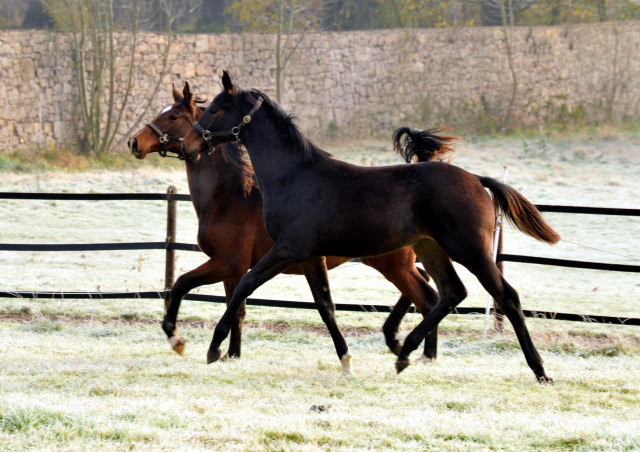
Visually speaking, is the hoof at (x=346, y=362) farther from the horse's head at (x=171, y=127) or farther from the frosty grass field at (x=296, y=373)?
the horse's head at (x=171, y=127)

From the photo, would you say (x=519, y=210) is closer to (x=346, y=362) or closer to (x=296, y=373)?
(x=346, y=362)

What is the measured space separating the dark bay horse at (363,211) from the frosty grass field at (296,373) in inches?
18.1

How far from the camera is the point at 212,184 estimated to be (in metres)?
6.82

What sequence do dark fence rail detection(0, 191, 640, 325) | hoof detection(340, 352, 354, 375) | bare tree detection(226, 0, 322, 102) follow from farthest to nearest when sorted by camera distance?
1. bare tree detection(226, 0, 322, 102)
2. dark fence rail detection(0, 191, 640, 325)
3. hoof detection(340, 352, 354, 375)

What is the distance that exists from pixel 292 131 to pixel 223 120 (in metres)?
0.49

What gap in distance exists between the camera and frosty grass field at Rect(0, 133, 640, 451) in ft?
14.4

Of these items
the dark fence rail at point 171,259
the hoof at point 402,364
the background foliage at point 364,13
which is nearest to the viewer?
the hoof at point 402,364

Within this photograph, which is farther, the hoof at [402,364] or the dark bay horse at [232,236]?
the dark bay horse at [232,236]

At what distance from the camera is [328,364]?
6391 millimetres

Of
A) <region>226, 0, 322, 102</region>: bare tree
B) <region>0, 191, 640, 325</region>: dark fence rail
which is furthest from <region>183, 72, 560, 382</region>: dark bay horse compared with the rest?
<region>226, 0, 322, 102</region>: bare tree

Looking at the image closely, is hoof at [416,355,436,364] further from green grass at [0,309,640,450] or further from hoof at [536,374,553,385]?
hoof at [536,374,553,385]

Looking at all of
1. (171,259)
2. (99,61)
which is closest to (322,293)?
(171,259)

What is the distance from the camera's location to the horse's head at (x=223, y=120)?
6.14 metres

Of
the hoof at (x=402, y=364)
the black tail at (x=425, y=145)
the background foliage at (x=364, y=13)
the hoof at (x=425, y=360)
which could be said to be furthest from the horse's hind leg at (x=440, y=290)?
the background foliage at (x=364, y=13)
